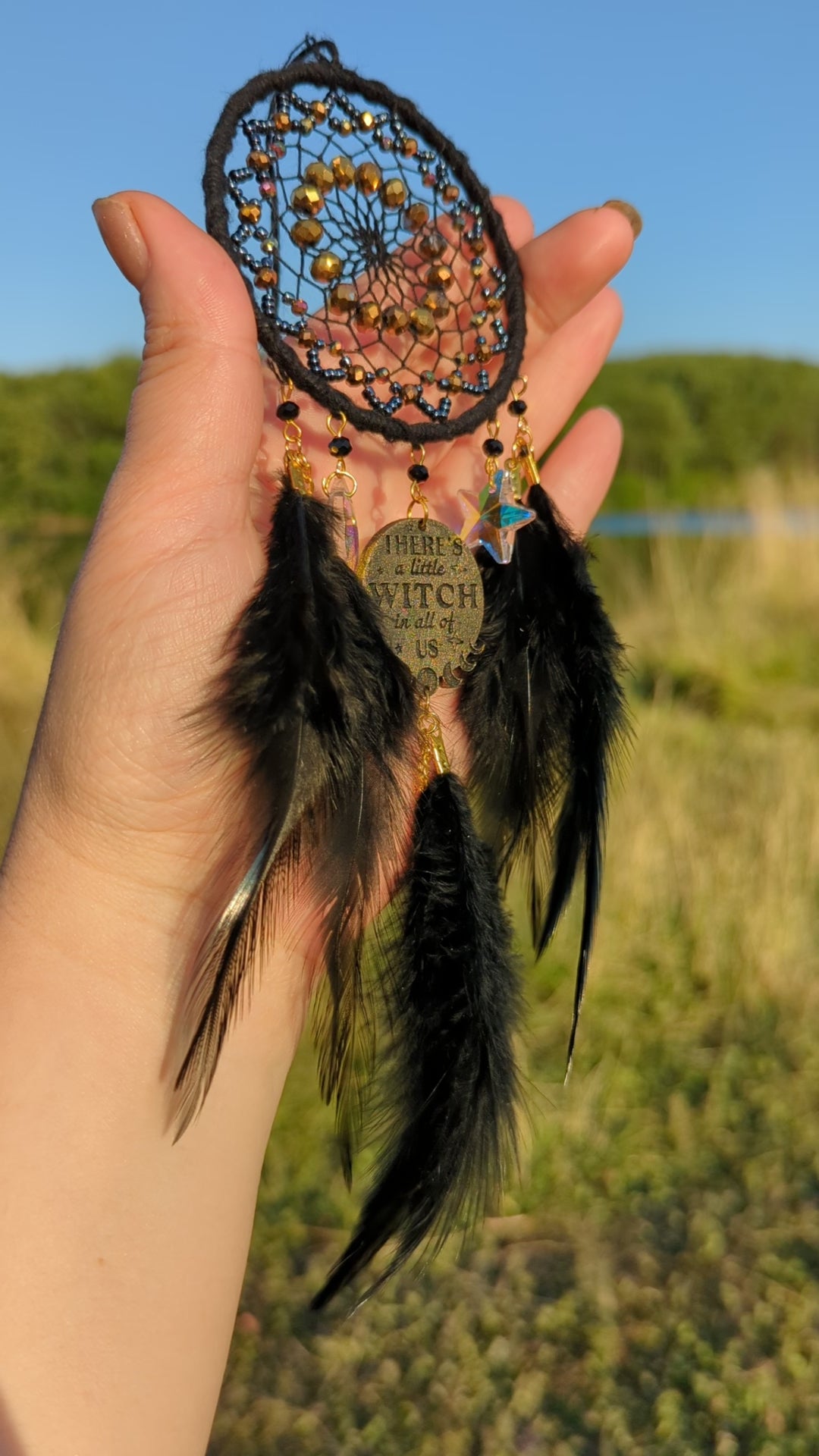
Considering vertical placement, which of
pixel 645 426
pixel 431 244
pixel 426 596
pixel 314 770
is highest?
pixel 645 426

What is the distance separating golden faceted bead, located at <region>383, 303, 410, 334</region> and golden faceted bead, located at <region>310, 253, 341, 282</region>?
0.31ft

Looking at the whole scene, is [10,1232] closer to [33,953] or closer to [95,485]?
[33,953]

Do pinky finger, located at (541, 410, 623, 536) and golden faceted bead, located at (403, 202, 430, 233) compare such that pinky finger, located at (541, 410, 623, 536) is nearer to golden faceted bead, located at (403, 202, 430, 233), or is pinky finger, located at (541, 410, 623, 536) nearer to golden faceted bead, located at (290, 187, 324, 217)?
golden faceted bead, located at (403, 202, 430, 233)

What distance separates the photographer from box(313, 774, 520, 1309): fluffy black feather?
1187 millimetres

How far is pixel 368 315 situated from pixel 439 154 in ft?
0.90

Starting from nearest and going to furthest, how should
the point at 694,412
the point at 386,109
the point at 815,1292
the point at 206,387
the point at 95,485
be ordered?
the point at 206,387 < the point at 386,109 < the point at 815,1292 < the point at 95,485 < the point at 694,412

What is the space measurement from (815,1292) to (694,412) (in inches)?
681

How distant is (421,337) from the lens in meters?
1.45

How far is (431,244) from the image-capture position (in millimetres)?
1438

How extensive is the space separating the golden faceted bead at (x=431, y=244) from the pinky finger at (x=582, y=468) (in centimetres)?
46

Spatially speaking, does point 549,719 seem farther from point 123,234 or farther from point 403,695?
point 123,234

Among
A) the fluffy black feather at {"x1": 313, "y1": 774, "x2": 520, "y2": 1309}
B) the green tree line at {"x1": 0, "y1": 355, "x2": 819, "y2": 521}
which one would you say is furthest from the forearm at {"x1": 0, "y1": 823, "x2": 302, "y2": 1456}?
the green tree line at {"x1": 0, "y1": 355, "x2": 819, "y2": 521}

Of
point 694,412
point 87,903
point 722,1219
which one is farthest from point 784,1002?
point 694,412

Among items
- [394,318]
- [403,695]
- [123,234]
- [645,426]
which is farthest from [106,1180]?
[645,426]
